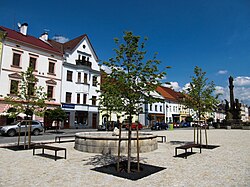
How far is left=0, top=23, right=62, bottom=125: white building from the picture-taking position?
85.0 feet

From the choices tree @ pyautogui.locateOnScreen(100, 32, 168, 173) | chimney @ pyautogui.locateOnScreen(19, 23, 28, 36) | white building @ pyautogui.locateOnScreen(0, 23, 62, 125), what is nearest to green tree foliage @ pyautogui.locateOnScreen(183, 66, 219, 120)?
tree @ pyautogui.locateOnScreen(100, 32, 168, 173)

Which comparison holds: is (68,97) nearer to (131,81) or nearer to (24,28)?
(24,28)

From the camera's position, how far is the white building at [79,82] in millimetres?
33219

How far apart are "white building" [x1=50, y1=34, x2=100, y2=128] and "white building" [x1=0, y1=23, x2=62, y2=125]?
59.2 inches

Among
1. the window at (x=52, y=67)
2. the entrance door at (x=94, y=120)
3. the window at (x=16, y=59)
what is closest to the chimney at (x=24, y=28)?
the window at (x=52, y=67)

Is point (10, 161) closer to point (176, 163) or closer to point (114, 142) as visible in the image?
point (114, 142)

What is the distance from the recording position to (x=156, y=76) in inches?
289

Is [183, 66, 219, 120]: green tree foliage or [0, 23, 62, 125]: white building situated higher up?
[0, 23, 62, 125]: white building

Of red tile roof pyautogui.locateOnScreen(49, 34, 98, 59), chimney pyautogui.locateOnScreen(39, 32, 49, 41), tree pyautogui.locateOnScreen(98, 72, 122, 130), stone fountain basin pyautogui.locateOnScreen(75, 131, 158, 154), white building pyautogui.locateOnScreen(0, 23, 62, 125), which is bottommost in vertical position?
stone fountain basin pyautogui.locateOnScreen(75, 131, 158, 154)

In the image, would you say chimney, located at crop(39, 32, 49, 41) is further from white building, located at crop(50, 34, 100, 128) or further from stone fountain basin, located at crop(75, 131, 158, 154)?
stone fountain basin, located at crop(75, 131, 158, 154)

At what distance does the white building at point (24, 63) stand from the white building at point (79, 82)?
4.94 ft

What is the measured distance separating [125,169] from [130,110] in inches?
81.3

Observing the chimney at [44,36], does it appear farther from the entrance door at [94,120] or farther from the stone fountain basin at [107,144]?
the stone fountain basin at [107,144]

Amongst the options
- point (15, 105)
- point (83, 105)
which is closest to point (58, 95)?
point (83, 105)
